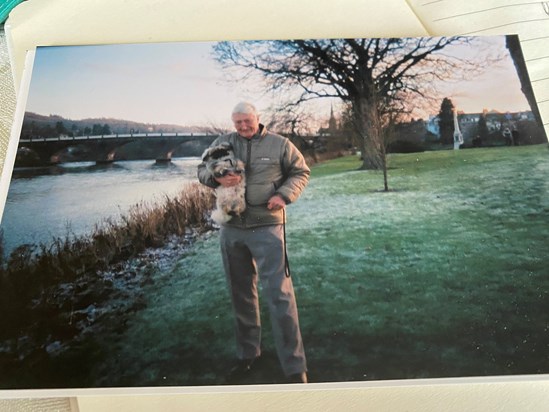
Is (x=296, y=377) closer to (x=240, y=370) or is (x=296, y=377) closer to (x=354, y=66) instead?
(x=240, y=370)

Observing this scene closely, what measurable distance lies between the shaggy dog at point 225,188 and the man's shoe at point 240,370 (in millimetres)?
235

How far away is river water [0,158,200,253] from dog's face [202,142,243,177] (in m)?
0.03

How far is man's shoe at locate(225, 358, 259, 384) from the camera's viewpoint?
913 millimetres

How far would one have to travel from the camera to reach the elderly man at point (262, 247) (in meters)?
0.93

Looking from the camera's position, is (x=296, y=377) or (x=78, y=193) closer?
(x=296, y=377)

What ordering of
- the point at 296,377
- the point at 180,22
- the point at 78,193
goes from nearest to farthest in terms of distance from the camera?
the point at 296,377 → the point at 78,193 → the point at 180,22

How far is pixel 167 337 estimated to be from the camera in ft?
3.04

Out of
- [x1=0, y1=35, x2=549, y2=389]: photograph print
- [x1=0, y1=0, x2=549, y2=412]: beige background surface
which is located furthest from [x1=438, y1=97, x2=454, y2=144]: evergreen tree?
[x1=0, y1=0, x2=549, y2=412]: beige background surface

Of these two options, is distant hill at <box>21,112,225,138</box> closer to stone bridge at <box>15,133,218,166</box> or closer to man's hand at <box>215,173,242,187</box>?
stone bridge at <box>15,133,218,166</box>

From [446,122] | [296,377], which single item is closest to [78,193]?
[296,377]

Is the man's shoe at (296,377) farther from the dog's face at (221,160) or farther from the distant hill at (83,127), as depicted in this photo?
the distant hill at (83,127)

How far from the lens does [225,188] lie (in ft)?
3.20

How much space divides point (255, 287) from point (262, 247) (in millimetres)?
68

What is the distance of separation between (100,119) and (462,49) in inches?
28.3
